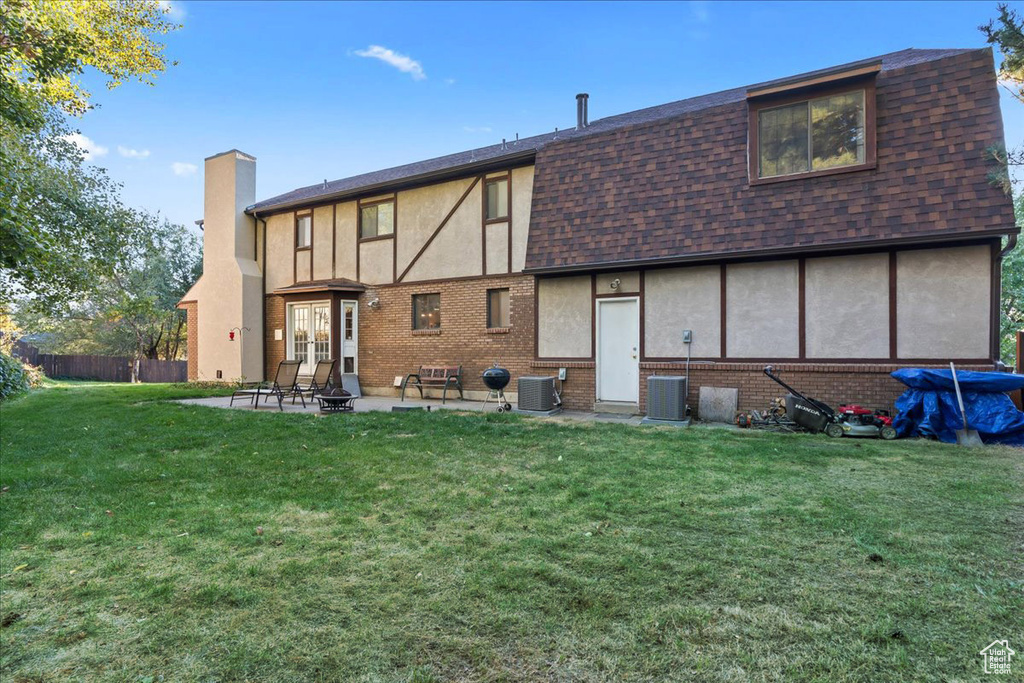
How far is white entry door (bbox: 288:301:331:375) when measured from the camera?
13984mm

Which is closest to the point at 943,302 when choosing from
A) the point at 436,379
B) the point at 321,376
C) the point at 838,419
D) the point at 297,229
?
the point at 838,419

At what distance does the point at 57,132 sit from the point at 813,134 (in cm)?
1996

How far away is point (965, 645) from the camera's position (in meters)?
2.16

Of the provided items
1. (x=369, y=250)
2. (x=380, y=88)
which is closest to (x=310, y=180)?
(x=380, y=88)

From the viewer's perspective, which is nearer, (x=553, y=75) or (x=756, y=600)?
(x=756, y=600)

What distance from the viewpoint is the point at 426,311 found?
43.0 ft

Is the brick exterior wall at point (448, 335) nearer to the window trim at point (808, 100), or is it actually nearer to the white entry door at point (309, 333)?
the white entry door at point (309, 333)

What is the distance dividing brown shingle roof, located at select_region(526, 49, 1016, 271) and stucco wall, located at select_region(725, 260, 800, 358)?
56 centimetres

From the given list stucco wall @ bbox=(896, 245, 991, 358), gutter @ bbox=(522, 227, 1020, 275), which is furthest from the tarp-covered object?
gutter @ bbox=(522, 227, 1020, 275)

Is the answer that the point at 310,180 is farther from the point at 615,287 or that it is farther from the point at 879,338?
the point at 879,338

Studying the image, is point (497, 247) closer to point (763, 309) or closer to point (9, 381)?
point (763, 309)

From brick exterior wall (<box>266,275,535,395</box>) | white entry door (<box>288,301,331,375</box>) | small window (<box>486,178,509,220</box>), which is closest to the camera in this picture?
brick exterior wall (<box>266,275,535,395</box>)

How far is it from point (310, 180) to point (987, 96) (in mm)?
18697

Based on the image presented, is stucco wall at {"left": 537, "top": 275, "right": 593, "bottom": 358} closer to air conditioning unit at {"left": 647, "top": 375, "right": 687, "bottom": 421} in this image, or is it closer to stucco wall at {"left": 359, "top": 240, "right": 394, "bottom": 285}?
air conditioning unit at {"left": 647, "top": 375, "right": 687, "bottom": 421}
